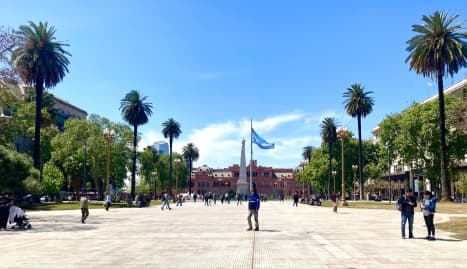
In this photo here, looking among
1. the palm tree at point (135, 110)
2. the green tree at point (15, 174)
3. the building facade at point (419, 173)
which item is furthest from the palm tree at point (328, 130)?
the green tree at point (15, 174)

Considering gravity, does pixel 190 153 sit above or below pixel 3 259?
above

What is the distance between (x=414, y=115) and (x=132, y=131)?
42.3 meters

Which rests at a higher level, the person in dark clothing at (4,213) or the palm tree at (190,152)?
the palm tree at (190,152)

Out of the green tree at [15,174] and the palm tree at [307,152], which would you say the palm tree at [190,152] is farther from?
the green tree at [15,174]

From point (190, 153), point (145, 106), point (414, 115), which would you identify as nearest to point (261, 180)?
point (190, 153)

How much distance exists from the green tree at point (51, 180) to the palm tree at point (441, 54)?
157ft

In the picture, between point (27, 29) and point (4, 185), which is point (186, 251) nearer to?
point (4, 185)

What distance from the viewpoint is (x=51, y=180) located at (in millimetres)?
62062

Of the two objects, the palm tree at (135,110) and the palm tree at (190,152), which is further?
the palm tree at (190,152)

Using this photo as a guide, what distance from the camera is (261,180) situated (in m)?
164

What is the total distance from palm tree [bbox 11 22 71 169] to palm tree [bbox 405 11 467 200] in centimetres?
3776

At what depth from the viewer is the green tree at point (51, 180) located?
60.9 metres

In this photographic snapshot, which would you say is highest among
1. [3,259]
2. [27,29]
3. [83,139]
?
[27,29]

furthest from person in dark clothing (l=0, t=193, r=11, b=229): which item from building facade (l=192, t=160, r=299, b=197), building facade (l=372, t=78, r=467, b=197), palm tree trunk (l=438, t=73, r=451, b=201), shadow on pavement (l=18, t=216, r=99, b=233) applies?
building facade (l=192, t=160, r=299, b=197)
